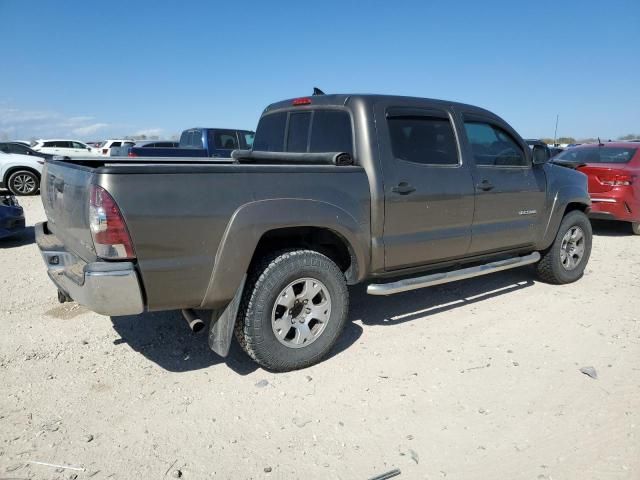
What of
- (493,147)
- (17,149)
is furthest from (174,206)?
(17,149)

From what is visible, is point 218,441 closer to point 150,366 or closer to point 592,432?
point 150,366

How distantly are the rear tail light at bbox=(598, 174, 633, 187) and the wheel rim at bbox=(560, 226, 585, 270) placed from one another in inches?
126

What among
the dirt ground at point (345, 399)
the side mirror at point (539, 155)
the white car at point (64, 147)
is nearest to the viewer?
the dirt ground at point (345, 399)

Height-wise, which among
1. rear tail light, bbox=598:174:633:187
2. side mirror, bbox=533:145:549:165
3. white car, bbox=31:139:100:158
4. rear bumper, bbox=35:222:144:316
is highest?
white car, bbox=31:139:100:158

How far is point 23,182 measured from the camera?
40.1 feet

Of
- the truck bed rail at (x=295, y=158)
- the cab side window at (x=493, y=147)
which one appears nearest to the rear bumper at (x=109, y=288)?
the truck bed rail at (x=295, y=158)

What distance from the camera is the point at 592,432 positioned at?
2598 mm

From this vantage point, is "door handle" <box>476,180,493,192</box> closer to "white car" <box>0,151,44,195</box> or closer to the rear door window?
the rear door window

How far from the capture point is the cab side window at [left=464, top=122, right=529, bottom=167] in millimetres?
4234

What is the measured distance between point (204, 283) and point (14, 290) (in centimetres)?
314

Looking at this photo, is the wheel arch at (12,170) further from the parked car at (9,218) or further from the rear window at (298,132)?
the rear window at (298,132)

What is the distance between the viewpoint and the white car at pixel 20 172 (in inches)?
469

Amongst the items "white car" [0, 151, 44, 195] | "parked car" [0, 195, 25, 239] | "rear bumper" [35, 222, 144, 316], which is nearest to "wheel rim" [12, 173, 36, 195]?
"white car" [0, 151, 44, 195]

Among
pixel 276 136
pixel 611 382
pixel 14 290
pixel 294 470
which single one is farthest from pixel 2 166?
pixel 611 382
